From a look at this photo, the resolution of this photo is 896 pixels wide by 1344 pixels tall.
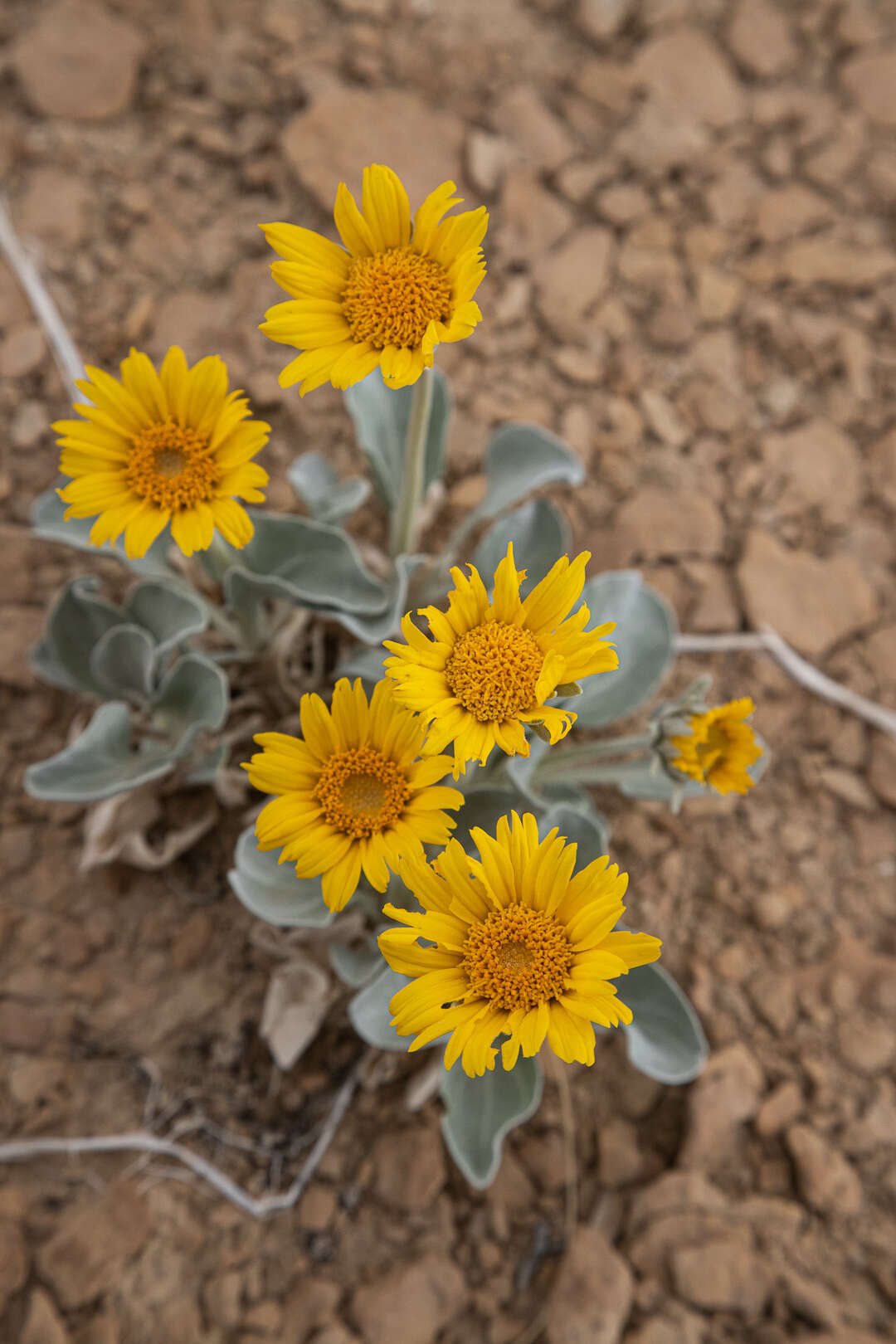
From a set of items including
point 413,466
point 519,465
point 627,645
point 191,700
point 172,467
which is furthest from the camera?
point 519,465

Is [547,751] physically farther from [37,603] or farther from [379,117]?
[379,117]

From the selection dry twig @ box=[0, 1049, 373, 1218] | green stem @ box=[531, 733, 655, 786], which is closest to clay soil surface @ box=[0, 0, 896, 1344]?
dry twig @ box=[0, 1049, 373, 1218]

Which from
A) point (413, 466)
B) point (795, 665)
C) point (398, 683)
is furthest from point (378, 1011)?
point (795, 665)

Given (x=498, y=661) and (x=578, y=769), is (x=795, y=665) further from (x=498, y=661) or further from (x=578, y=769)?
(x=498, y=661)

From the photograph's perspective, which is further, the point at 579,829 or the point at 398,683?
the point at 579,829

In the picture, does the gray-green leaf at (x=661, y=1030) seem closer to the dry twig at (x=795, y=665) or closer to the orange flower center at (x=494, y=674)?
the orange flower center at (x=494, y=674)

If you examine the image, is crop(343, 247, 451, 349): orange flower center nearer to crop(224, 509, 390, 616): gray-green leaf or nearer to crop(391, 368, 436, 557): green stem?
crop(391, 368, 436, 557): green stem

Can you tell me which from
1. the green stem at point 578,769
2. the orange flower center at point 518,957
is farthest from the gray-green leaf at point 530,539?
the orange flower center at point 518,957
